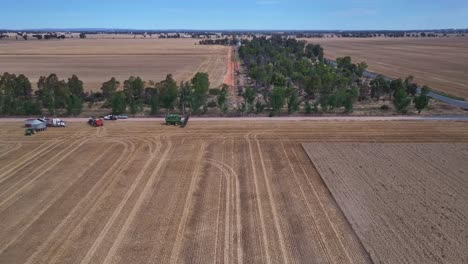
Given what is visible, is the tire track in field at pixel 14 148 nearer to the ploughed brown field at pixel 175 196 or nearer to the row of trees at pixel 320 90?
the ploughed brown field at pixel 175 196

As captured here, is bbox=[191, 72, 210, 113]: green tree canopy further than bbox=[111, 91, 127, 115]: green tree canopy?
Yes

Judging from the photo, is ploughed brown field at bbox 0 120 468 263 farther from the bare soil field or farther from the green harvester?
the bare soil field

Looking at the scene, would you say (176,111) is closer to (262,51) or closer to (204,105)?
(204,105)

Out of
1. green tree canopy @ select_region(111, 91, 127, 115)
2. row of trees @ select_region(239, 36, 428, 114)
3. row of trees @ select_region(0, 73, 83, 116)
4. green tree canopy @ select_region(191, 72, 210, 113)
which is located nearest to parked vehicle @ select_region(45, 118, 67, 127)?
row of trees @ select_region(0, 73, 83, 116)

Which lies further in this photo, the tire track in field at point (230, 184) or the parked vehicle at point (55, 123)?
the parked vehicle at point (55, 123)

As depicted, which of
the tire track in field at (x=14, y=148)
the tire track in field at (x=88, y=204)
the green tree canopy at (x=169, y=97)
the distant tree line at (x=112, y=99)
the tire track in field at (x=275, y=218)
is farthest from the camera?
the green tree canopy at (x=169, y=97)

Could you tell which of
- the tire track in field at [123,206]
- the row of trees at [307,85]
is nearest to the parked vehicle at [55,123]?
the tire track in field at [123,206]
